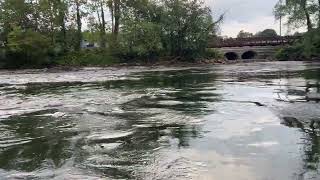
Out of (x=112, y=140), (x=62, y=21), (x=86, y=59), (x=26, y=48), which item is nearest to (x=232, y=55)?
(x=86, y=59)

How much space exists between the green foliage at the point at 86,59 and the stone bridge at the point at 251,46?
2124 cm

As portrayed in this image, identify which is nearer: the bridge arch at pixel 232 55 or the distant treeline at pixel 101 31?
the distant treeline at pixel 101 31

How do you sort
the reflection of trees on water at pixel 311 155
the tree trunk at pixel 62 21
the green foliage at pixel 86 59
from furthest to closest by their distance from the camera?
the tree trunk at pixel 62 21 → the green foliage at pixel 86 59 → the reflection of trees on water at pixel 311 155

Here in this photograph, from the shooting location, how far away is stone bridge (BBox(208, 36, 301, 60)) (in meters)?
88.8

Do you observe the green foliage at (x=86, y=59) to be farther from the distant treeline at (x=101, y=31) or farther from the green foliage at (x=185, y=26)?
the green foliage at (x=185, y=26)

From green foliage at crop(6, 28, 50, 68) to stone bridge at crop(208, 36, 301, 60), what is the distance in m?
29.9

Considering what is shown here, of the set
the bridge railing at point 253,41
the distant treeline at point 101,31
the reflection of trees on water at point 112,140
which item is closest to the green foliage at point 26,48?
the distant treeline at point 101,31

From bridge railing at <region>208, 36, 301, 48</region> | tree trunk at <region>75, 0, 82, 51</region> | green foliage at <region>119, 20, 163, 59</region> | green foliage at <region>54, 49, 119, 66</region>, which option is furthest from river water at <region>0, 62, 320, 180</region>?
bridge railing at <region>208, 36, 301, 48</region>

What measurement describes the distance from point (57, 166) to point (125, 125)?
4.65 metres

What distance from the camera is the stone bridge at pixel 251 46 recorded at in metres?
88.8

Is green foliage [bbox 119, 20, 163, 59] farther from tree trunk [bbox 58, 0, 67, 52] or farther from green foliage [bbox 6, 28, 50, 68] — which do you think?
green foliage [bbox 6, 28, 50, 68]

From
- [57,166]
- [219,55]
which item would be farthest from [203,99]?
[219,55]

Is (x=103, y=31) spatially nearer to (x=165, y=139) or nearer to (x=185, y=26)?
(x=185, y=26)

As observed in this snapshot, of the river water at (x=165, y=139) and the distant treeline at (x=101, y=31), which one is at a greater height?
the distant treeline at (x=101, y=31)
